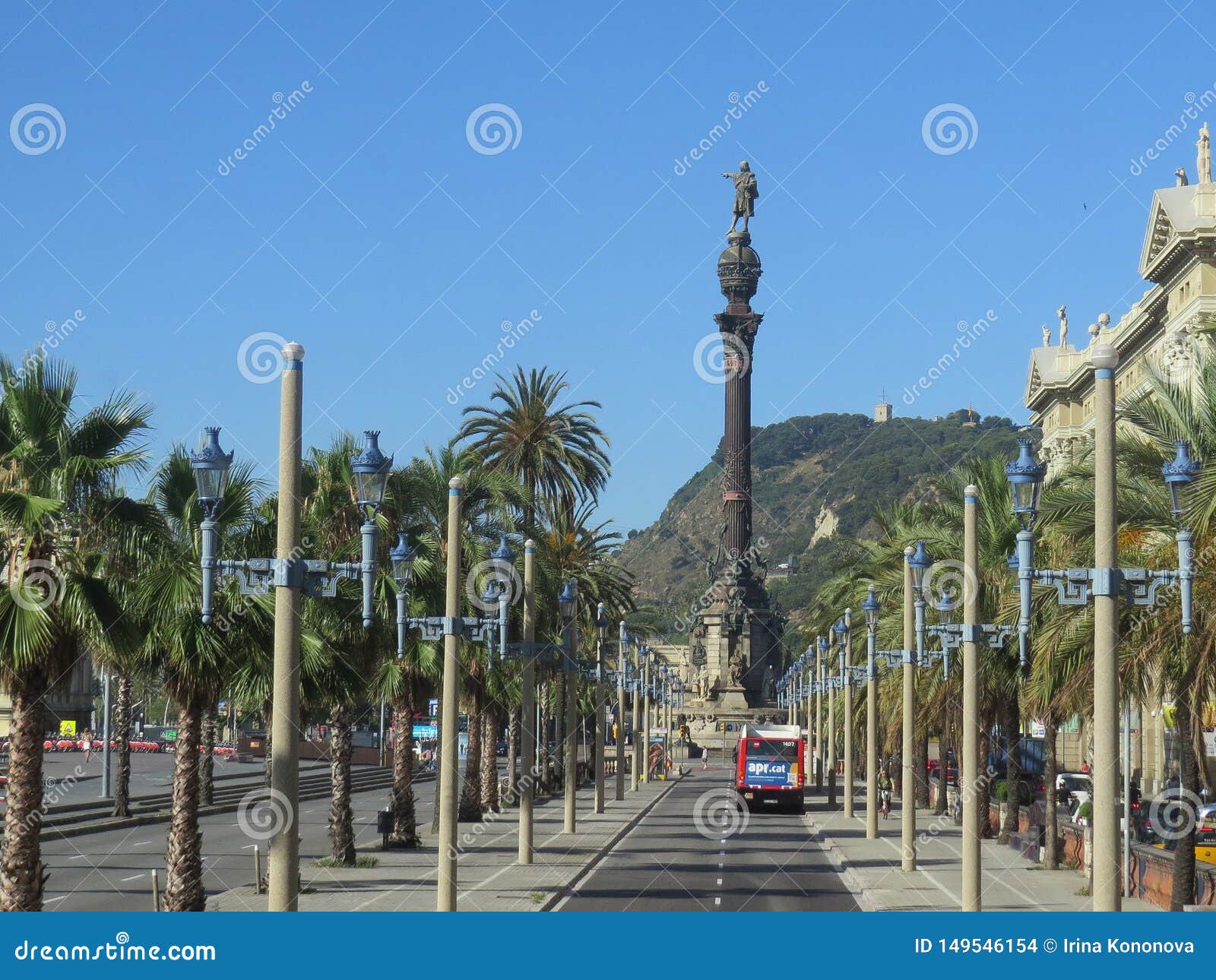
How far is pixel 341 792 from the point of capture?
35750 mm

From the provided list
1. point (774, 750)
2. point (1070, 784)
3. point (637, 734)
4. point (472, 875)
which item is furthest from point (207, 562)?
point (637, 734)

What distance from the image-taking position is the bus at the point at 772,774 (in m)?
63.5

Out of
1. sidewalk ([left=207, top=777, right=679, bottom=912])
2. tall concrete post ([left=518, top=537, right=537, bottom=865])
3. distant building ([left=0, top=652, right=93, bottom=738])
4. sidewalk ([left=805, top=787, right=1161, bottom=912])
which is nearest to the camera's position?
sidewalk ([left=207, top=777, right=679, bottom=912])

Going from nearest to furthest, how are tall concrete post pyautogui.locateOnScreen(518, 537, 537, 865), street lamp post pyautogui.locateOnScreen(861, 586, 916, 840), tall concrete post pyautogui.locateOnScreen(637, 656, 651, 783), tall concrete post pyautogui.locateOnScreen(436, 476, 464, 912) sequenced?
1. tall concrete post pyautogui.locateOnScreen(436, 476, 464, 912)
2. tall concrete post pyautogui.locateOnScreen(518, 537, 537, 865)
3. street lamp post pyautogui.locateOnScreen(861, 586, 916, 840)
4. tall concrete post pyautogui.locateOnScreen(637, 656, 651, 783)

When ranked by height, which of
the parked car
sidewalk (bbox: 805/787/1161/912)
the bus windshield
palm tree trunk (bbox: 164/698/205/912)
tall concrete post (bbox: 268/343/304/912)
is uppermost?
tall concrete post (bbox: 268/343/304/912)

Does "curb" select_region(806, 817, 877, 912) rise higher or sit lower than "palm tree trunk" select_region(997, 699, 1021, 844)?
lower

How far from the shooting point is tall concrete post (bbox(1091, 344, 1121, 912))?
15.1 metres

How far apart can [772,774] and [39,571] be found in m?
45.8

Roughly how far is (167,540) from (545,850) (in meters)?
18.7

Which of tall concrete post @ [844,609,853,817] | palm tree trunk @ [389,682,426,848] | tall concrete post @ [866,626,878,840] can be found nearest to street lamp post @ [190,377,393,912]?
palm tree trunk @ [389,682,426,848]

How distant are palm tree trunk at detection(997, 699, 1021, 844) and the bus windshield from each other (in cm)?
1871

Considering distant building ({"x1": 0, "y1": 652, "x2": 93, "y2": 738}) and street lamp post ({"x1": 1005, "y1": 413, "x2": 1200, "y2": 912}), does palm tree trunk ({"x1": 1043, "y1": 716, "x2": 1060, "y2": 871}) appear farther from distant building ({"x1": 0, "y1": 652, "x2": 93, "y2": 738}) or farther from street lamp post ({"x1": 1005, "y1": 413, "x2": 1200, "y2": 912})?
distant building ({"x1": 0, "y1": 652, "x2": 93, "y2": 738})

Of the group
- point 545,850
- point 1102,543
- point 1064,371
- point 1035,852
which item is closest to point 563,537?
point 545,850

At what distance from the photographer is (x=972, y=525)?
2403cm
